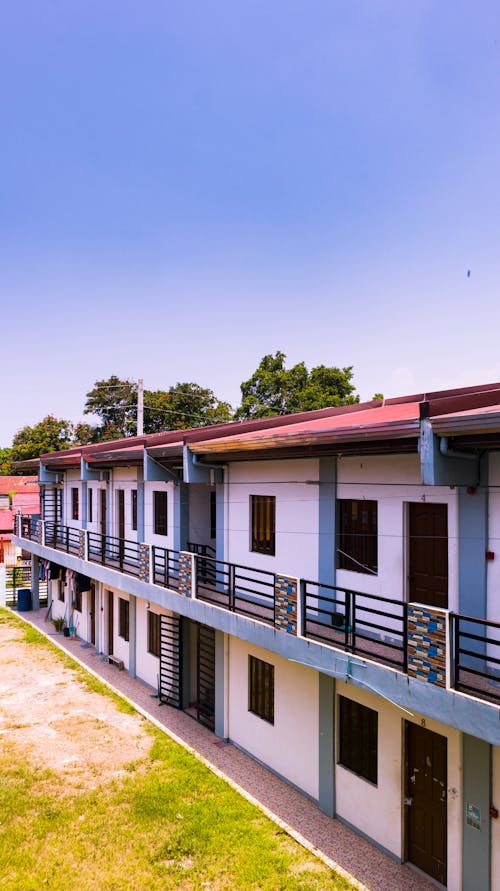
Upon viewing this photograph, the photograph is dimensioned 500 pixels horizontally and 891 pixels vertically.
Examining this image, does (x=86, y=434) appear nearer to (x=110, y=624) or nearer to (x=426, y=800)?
(x=110, y=624)

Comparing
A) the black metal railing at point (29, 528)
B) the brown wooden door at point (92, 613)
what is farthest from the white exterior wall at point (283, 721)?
the black metal railing at point (29, 528)

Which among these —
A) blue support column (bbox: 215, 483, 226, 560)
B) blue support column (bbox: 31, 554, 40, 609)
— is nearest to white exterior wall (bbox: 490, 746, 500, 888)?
blue support column (bbox: 215, 483, 226, 560)

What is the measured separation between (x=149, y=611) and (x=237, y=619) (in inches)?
249

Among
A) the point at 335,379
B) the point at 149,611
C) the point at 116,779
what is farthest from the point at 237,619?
the point at 335,379

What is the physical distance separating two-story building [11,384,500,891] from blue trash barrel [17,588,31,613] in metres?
12.8

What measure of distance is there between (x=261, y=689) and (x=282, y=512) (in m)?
3.96

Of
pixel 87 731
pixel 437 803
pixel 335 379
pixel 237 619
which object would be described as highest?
pixel 335 379

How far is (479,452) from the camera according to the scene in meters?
7.36

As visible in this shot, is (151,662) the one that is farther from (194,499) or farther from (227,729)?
(194,499)

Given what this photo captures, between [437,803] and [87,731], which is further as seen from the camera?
[87,731]

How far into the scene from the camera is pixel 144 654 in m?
16.2

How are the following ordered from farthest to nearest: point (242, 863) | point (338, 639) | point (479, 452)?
1. point (338, 639)
2. point (242, 863)
3. point (479, 452)

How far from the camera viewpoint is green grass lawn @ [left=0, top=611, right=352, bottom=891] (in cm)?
786

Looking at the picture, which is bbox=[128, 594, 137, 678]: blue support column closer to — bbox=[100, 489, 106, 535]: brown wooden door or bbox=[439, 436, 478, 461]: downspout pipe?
bbox=[100, 489, 106, 535]: brown wooden door
